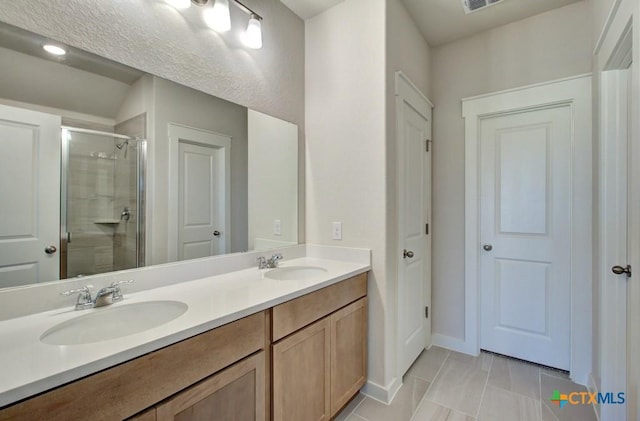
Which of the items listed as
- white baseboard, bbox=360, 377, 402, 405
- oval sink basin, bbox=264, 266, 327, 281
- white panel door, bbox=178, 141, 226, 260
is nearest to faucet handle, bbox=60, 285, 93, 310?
white panel door, bbox=178, 141, 226, 260

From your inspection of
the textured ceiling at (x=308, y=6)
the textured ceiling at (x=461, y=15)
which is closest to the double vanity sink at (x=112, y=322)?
the textured ceiling at (x=308, y=6)

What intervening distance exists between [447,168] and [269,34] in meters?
1.78

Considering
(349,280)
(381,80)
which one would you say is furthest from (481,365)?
(381,80)

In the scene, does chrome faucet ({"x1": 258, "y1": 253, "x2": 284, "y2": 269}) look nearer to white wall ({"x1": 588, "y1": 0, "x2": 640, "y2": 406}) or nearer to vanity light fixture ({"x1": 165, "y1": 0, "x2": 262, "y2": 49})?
vanity light fixture ({"x1": 165, "y1": 0, "x2": 262, "y2": 49})

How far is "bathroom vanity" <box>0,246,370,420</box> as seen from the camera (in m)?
0.69

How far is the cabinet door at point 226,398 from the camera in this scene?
0.86m

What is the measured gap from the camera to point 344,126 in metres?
1.93

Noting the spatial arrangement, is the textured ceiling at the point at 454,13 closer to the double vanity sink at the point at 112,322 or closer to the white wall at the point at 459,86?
the white wall at the point at 459,86

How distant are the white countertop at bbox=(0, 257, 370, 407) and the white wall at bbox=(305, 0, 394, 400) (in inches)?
18.8

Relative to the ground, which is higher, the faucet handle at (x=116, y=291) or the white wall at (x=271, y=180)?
the white wall at (x=271, y=180)

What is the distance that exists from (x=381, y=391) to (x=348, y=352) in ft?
1.36

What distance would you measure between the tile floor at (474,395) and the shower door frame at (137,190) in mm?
1480

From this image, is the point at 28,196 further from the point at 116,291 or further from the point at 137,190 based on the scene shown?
the point at 116,291

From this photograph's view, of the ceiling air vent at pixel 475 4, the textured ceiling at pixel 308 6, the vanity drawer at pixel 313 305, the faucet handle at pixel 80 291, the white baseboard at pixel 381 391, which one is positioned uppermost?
the ceiling air vent at pixel 475 4
